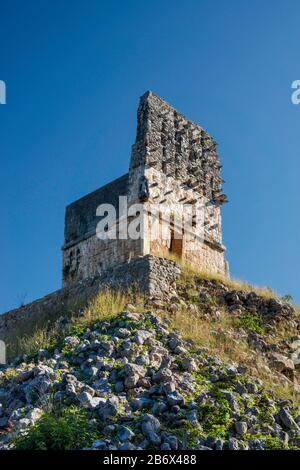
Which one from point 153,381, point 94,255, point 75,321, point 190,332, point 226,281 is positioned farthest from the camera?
point 94,255

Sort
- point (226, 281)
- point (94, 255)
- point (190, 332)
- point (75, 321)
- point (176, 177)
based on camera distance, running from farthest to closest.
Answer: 1. point (94, 255)
2. point (176, 177)
3. point (226, 281)
4. point (75, 321)
5. point (190, 332)

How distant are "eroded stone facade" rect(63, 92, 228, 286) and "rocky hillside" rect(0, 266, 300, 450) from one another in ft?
10.9

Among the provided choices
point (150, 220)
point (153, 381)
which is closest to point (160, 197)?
point (150, 220)

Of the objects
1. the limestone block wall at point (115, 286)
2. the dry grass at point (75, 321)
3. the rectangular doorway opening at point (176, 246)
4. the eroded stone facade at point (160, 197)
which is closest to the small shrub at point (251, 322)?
the limestone block wall at point (115, 286)

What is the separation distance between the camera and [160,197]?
683 inches

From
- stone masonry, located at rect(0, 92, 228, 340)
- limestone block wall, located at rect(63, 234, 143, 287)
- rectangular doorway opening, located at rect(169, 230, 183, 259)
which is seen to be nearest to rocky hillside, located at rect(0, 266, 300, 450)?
stone masonry, located at rect(0, 92, 228, 340)

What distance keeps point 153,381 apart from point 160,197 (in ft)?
27.1

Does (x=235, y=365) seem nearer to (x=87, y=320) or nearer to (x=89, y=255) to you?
(x=87, y=320)

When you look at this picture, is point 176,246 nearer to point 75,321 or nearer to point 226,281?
point 226,281

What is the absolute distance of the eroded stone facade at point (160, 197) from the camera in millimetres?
17109

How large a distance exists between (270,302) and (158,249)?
3.11 m

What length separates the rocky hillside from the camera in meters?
8.20

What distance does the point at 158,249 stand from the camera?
16844 mm
